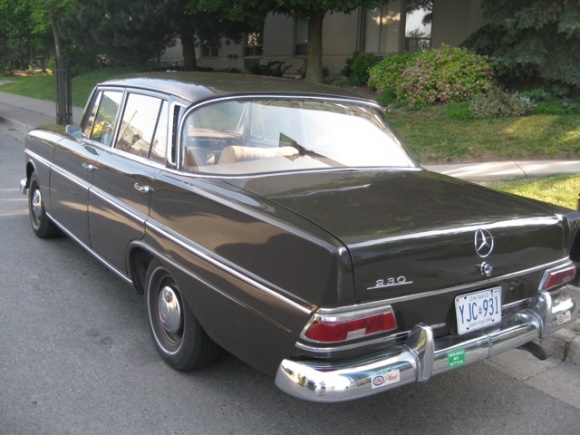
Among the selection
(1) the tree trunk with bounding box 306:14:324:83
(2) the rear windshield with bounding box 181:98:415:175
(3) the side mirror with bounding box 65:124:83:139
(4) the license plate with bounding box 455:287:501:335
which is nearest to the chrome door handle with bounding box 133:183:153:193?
(2) the rear windshield with bounding box 181:98:415:175

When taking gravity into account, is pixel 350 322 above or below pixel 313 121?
below

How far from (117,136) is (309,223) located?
7.50ft

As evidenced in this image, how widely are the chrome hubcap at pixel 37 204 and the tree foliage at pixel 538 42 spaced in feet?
31.5

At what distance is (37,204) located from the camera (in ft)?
19.9

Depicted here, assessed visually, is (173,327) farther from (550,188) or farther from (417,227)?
(550,188)

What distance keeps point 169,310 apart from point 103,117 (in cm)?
199

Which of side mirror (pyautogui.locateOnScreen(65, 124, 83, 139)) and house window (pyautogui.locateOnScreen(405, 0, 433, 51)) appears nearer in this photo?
side mirror (pyautogui.locateOnScreen(65, 124, 83, 139))

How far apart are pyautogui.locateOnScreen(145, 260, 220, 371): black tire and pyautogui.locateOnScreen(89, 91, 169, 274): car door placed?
326 mm

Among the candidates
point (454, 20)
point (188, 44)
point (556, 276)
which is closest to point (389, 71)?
point (454, 20)

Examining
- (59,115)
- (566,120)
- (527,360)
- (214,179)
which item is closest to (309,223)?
(214,179)

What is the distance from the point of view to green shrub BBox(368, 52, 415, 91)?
556 inches

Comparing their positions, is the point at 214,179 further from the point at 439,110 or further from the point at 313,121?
the point at 439,110

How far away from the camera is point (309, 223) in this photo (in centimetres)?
271

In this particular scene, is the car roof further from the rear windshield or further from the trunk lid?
the trunk lid
